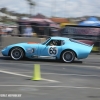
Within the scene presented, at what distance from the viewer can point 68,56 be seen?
1495 centimetres

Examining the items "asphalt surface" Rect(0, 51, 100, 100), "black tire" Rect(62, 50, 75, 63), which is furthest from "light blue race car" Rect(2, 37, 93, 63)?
"asphalt surface" Rect(0, 51, 100, 100)

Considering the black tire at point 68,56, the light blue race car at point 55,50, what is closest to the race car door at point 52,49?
the light blue race car at point 55,50

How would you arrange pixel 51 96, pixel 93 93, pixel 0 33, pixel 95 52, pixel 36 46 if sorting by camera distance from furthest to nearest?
pixel 0 33
pixel 95 52
pixel 36 46
pixel 93 93
pixel 51 96

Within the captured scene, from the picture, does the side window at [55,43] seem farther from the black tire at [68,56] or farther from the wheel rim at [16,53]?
the wheel rim at [16,53]

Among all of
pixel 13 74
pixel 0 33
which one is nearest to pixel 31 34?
pixel 0 33

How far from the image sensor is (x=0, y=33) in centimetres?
2211

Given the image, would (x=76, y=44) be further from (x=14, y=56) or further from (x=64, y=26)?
(x=64, y=26)

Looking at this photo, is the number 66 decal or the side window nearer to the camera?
the number 66 decal

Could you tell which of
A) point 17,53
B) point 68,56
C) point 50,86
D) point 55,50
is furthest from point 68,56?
point 50,86

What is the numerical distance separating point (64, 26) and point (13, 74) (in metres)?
10.8

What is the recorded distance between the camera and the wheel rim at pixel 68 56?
14859 mm

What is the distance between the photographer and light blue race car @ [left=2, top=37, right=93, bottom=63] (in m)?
14.8

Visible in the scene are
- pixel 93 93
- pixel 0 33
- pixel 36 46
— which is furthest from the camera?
pixel 0 33

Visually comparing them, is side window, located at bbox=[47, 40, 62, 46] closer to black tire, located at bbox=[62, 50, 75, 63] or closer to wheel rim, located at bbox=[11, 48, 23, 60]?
black tire, located at bbox=[62, 50, 75, 63]
